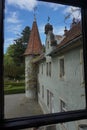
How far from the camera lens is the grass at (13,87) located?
0.95 m

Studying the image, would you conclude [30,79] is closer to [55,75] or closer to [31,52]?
A: [31,52]

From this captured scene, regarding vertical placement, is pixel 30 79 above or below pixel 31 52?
below

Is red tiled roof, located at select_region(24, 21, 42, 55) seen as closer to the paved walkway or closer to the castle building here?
the castle building

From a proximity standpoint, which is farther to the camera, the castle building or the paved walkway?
the castle building

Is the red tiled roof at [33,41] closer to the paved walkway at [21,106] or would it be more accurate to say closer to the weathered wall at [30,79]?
the weathered wall at [30,79]

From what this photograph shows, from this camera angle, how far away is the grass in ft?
3.11

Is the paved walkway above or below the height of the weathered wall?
below

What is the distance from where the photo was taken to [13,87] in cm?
105

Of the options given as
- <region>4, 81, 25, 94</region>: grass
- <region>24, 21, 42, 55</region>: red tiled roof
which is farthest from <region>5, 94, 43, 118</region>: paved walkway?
<region>24, 21, 42, 55</region>: red tiled roof

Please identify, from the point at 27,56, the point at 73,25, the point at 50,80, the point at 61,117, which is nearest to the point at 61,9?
the point at 73,25

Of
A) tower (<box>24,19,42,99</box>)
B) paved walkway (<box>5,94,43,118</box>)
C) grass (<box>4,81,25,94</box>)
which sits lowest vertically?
paved walkway (<box>5,94,43,118</box>)

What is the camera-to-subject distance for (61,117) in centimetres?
94

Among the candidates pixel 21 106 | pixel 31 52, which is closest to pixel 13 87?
pixel 21 106

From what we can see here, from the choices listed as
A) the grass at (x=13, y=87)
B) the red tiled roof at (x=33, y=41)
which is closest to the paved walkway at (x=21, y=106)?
the grass at (x=13, y=87)
